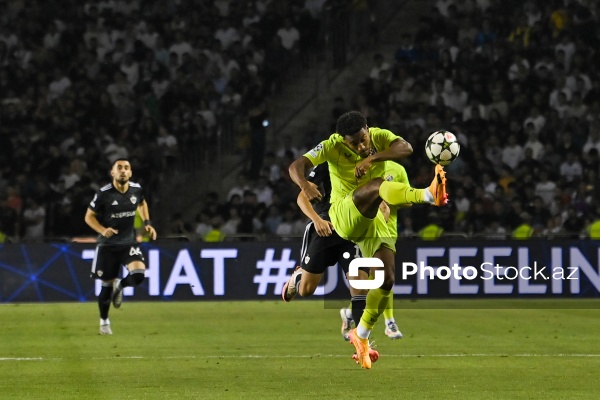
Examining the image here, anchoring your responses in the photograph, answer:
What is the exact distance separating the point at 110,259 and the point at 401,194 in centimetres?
639

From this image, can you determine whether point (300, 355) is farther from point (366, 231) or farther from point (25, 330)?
point (25, 330)

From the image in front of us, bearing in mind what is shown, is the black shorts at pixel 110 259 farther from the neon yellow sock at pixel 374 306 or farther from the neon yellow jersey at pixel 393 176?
the neon yellow sock at pixel 374 306

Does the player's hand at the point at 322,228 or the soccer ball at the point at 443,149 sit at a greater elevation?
the soccer ball at the point at 443,149

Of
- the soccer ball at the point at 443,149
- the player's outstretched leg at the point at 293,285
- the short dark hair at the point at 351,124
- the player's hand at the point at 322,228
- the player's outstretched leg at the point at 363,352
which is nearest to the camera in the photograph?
the soccer ball at the point at 443,149

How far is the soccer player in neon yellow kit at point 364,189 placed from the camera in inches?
381

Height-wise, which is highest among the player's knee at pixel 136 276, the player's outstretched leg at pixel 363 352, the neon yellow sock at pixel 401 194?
the neon yellow sock at pixel 401 194

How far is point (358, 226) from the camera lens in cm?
1000

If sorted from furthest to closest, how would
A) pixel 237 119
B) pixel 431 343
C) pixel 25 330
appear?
pixel 237 119 < pixel 25 330 < pixel 431 343

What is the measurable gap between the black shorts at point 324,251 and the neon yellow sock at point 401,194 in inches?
86.2

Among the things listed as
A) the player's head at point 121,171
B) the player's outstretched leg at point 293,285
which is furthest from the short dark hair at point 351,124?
the player's head at point 121,171

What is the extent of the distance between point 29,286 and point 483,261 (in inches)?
283

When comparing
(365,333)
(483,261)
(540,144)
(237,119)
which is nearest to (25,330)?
(365,333)

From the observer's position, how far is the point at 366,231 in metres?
10.1

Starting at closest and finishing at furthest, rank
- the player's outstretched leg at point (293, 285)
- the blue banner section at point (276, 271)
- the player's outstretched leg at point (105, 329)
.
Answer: the player's outstretched leg at point (293, 285) < the player's outstretched leg at point (105, 329) < the blue banner section at point (276, 271)
